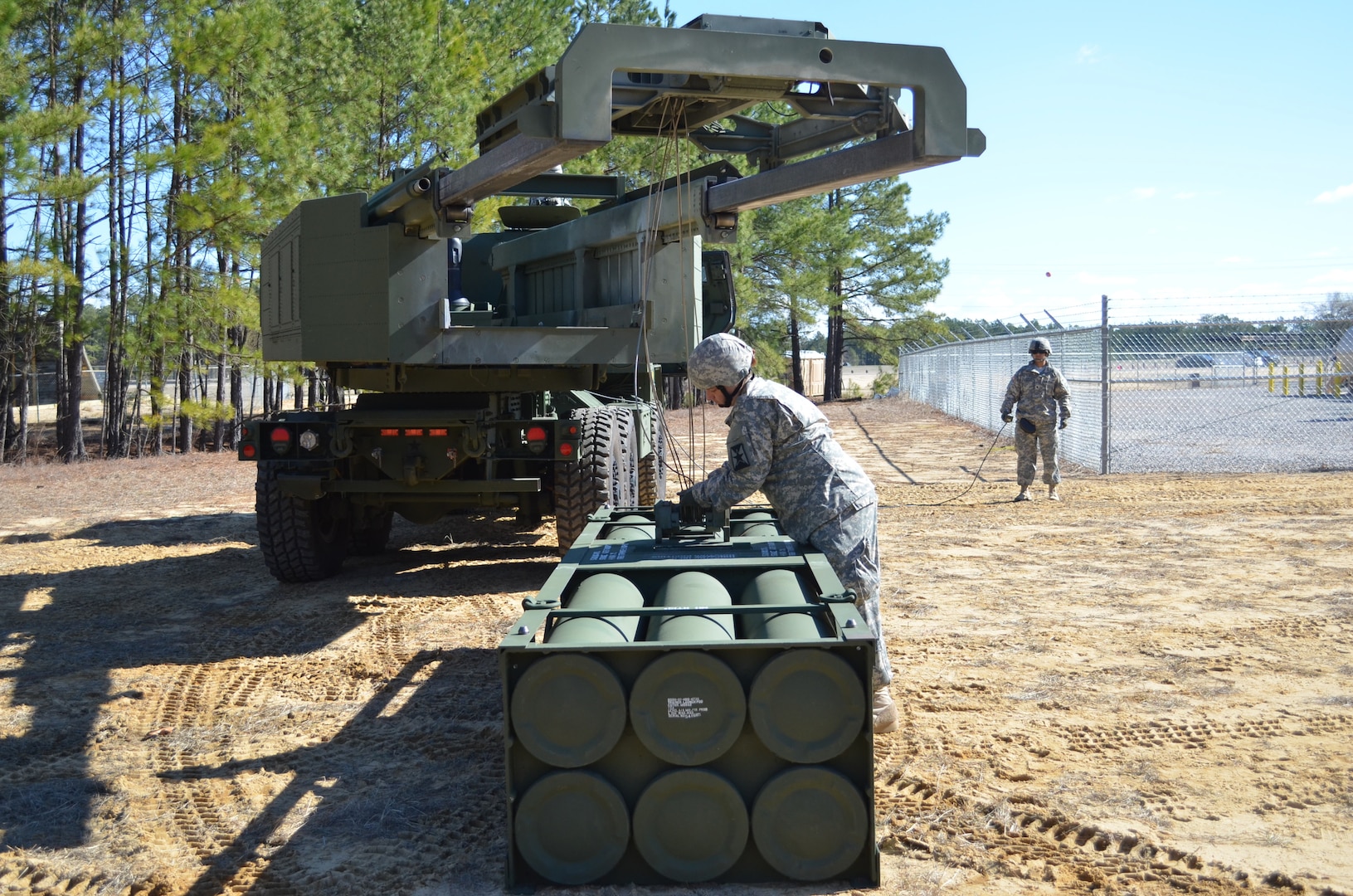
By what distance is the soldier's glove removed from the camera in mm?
4555

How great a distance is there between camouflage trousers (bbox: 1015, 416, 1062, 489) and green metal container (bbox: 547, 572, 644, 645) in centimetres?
861

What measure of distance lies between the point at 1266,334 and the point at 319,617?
1319 centimetres

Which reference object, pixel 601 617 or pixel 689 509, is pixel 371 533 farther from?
pixel 601 617

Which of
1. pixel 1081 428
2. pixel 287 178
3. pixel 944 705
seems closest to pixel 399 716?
pixel 944 705

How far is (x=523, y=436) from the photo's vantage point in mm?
7676

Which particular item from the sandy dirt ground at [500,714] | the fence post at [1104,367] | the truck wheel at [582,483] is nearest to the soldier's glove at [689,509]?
the sandy dirt ground at [500,714]

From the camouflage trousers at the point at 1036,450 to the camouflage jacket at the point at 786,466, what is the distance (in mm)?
7745

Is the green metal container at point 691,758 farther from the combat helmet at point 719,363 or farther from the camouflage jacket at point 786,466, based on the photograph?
the combat helmet at point 719,363

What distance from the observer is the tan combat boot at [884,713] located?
470cm

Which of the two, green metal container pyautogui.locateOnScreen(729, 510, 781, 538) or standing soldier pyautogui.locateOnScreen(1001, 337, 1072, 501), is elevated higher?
standing soldier pyautogui.locateOnScreen(1001, 337, 1072, 501)

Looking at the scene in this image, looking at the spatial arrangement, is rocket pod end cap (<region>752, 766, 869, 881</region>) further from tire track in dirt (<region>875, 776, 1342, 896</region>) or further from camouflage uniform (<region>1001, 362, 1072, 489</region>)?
camouflage uniform (<region>1001, 362, 1072, 489</region>)

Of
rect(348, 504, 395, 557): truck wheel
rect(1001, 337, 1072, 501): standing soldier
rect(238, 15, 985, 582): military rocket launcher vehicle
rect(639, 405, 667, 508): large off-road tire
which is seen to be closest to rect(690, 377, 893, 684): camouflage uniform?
rect(238, 15, 985, 582): military rocket launcher vehicle

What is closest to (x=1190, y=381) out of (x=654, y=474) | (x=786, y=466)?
(x=654, y=474)

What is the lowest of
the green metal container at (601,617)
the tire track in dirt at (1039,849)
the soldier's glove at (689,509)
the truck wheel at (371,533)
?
the tire track in dirt at (1039,849)
